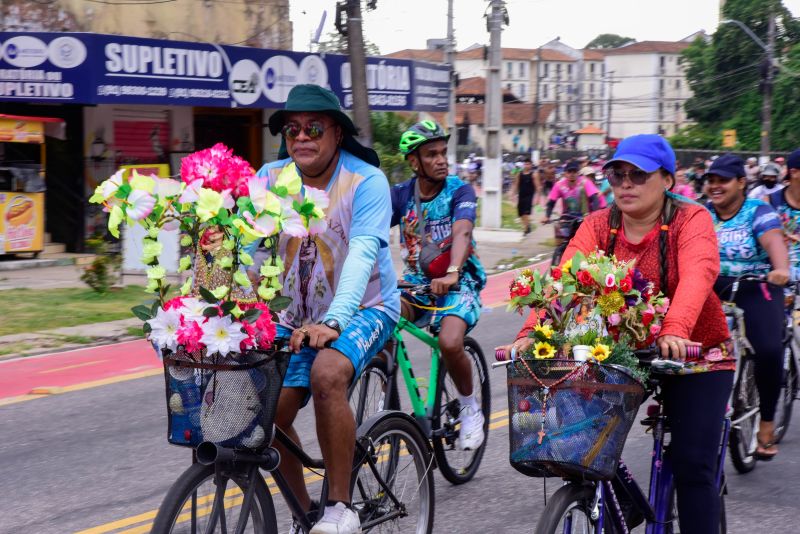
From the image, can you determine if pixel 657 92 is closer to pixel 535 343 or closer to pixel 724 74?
pixel 724 74

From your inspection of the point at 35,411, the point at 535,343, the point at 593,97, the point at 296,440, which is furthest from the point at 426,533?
the point at 593,97

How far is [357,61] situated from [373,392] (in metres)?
11.2

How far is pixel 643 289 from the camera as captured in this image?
12.8 ft

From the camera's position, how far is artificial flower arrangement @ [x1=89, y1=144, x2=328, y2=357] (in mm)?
3436

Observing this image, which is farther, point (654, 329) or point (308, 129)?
point (308, 129)

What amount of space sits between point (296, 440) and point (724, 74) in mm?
75588

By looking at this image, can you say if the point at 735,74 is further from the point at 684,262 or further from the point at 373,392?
the point at 684,262

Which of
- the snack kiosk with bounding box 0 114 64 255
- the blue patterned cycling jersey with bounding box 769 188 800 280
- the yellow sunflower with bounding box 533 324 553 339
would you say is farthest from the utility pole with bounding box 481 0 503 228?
the yellow sunflower with bounding box 533 324 553 339

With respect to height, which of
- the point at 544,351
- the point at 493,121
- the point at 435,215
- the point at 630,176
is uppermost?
the point at 493,121

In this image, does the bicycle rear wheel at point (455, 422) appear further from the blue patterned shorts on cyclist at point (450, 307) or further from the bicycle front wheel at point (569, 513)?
the bicycle front wheel at point (569, 513)

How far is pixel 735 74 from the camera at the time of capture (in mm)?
74375

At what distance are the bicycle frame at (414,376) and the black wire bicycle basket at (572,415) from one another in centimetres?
205

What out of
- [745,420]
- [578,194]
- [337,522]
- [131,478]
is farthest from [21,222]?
[337,522]

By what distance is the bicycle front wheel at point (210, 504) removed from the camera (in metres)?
3.47
